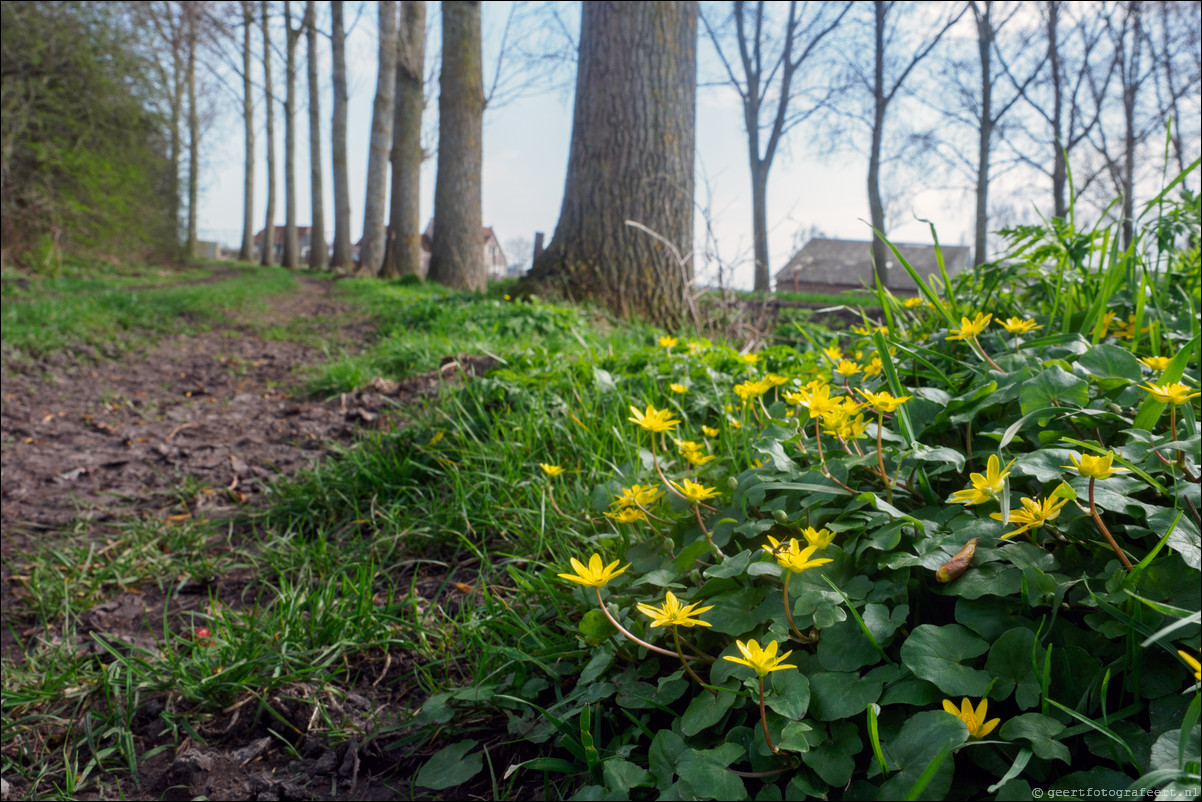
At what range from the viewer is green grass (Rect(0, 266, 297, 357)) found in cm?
514

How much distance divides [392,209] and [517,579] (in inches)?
531

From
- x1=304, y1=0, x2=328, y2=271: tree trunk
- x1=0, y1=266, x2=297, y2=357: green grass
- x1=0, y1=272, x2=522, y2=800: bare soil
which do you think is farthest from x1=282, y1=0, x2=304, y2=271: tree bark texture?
x1=0, y1=272, x2=522, y2=800: bare soil

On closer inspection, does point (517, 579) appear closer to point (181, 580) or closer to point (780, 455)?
point (780, 455)

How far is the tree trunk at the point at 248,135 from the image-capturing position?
1789 cm

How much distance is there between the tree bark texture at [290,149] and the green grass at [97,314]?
1228cm

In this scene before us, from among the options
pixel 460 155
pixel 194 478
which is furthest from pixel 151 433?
pixel 460 155

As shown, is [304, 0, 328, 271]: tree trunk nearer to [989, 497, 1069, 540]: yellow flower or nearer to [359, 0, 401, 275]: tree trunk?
[359, 0, 401, 275]: tree trunk

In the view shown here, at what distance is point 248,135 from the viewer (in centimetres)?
2302

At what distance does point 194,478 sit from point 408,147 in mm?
11702

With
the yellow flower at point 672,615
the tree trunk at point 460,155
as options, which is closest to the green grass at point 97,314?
the tree trunk at point 460,155

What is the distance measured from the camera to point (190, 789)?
4.17ft

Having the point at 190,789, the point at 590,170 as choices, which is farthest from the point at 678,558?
the point at 590,170

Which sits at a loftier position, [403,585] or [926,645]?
[926,645]

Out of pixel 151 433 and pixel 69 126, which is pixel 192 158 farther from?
pixel 151 433
